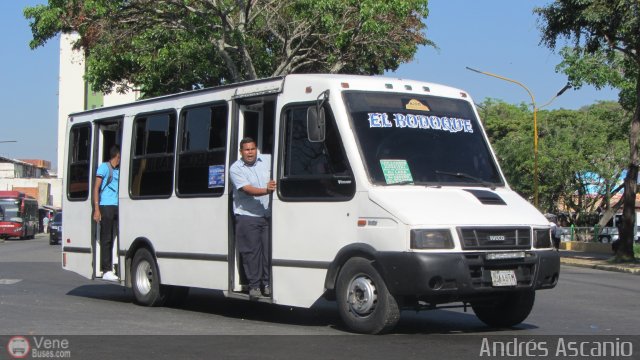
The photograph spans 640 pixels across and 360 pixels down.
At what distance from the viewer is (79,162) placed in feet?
43.4

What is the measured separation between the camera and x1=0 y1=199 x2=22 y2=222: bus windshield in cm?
5384

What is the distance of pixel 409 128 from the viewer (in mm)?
9203

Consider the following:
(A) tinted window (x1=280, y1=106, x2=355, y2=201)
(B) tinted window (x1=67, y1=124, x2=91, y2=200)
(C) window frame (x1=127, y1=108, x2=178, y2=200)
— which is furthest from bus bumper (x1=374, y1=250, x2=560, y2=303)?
(B) tinted window (x1=67, y1=124, x2=91, y2=200)

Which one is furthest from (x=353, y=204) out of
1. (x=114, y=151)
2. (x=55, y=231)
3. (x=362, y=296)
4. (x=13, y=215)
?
(x=13, y=215)

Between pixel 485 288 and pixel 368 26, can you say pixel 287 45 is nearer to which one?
pixel 368 26

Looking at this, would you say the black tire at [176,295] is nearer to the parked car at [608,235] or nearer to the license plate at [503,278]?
the license plate at [503,278]

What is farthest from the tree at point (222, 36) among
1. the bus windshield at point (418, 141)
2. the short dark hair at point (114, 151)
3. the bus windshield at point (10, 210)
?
the bus windshield at point (10, 210)

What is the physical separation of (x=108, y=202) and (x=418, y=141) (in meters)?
5.12

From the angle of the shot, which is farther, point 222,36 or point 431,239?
point 222,36

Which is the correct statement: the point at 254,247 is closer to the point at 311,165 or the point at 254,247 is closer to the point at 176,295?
the point at 311,165

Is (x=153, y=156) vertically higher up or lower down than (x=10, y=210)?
higher up

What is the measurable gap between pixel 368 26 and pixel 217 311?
1202 centimetres

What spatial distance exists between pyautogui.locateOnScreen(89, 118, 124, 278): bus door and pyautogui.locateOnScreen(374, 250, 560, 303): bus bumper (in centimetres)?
526

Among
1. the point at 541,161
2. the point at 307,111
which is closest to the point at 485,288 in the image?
the point at 307,111
